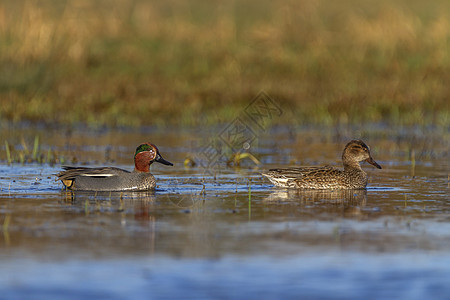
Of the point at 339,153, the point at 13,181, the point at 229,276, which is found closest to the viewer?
the point at 229,276

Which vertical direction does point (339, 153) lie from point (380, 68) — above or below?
below

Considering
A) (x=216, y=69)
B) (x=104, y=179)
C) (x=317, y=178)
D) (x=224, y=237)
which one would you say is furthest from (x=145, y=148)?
(x=216, y=69)

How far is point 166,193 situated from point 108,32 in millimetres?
13888

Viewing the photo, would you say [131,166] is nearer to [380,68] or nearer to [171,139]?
[171,139]

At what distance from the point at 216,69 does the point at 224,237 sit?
1446 cm

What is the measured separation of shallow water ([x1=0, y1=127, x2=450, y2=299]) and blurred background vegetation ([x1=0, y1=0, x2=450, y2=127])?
6.02 m

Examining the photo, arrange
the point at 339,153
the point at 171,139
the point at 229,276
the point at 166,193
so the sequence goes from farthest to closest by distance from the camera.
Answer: the point at 171,139
the point at 339,153
the point at 166,193
the point at 229,276

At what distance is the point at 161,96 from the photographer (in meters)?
20.5

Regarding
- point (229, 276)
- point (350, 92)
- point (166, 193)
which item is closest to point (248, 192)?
point (166, 193)

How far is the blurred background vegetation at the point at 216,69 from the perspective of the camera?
63.4ft

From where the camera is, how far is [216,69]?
22.2m

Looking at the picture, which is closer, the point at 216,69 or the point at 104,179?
the point at 104,179

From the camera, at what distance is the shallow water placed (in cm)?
643

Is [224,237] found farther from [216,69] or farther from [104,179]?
[216,69]
